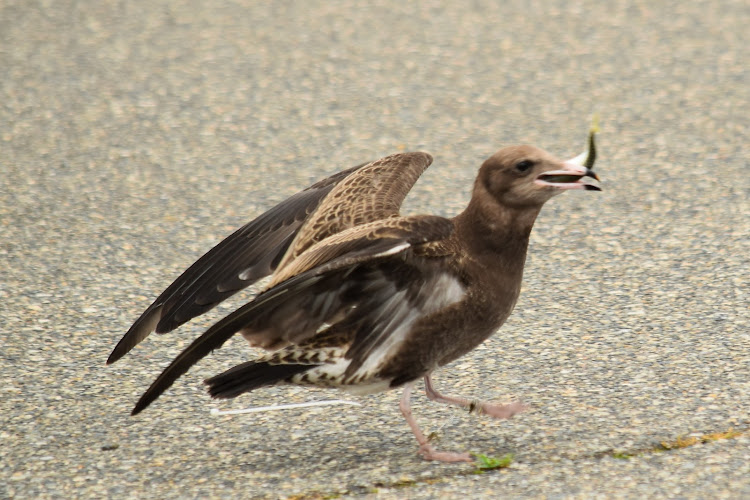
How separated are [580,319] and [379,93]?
12.6 feet

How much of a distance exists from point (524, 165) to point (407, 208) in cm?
293

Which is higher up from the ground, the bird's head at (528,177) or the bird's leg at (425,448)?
the bird's head at (528,177)

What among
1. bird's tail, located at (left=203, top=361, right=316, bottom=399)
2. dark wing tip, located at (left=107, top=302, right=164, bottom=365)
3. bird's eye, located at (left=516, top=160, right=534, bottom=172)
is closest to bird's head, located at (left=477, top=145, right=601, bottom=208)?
bird's eye, located at (left=516, top=160, right=534, bottom=172)

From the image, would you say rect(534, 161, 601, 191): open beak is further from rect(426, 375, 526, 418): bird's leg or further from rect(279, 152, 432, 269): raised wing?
rect(426, 375, 526, 418): bird's leg

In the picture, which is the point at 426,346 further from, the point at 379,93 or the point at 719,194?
the point at 379,93

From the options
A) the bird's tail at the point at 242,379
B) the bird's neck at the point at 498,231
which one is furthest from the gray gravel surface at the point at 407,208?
the bird's neck at the point at 498,231

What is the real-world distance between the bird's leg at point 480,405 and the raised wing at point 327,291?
496mm

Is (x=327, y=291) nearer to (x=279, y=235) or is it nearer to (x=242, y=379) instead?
(x=242, y=379)

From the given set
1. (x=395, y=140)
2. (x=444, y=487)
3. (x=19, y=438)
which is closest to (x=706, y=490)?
(x=444, y=487)

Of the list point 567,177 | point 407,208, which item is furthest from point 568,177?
point 407,208

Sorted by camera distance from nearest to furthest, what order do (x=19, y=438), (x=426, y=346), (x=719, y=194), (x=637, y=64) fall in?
1. (x=426, y=346)
2. (x=19, y=438)
3. (x=719, y=194)
4. (x=637, y=64)

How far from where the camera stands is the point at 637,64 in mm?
9695

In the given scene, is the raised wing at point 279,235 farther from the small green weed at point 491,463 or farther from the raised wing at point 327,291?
the small green weed at point 491,463

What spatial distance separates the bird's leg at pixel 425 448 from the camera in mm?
4523
